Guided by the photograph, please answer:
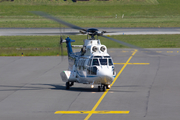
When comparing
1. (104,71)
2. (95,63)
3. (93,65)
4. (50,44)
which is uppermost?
(95,63)

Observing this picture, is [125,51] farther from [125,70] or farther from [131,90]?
[131,90]

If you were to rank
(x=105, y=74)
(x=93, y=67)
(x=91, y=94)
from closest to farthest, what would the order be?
(x=105, y=74) → (x=93, y=67) → (x=91, y=94)

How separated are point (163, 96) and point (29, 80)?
1237 centimetres

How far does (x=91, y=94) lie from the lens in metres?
24.1

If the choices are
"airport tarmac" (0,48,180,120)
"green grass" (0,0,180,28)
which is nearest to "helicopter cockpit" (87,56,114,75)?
"airport tarmac" (0,48,180,120)

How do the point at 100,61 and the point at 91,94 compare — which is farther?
the point at 91,94

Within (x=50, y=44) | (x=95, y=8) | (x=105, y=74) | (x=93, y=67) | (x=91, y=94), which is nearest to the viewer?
(x=105, y=74)

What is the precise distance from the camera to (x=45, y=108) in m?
20.2

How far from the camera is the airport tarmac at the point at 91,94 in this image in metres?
18.8

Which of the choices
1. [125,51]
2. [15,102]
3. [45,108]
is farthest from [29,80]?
[125,51]

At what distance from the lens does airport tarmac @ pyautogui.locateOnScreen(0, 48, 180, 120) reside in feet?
61.7

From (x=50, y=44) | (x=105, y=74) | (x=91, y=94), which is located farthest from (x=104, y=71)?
(x=50, y=44)

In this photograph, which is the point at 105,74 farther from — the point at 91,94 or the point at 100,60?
the point at 91,94

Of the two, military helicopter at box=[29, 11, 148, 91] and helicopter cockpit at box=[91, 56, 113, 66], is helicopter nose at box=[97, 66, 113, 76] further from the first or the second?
helicopter cockpit at box=[91, 56, 113, 66]
